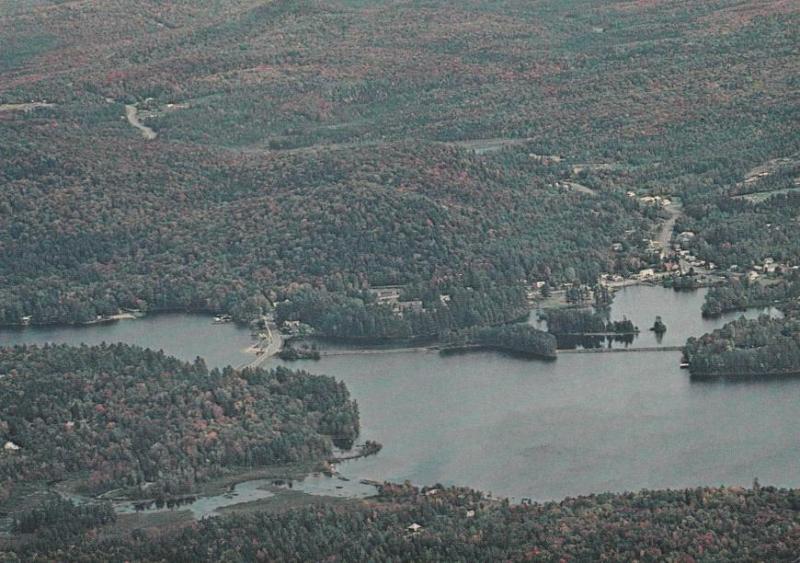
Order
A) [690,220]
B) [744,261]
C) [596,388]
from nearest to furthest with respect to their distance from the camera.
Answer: [596,388], [744,261], [690,220]

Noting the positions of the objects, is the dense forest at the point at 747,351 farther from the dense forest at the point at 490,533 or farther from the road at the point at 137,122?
the road at the point at 137,122

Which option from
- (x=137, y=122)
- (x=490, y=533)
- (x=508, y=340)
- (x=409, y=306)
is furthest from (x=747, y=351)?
(x=137, y=122)

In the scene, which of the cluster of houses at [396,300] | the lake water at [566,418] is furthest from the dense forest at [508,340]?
the cluster of houses at [396,300]

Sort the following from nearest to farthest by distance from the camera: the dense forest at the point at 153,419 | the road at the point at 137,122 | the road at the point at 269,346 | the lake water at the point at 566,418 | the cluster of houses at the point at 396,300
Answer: the lake water at the point at 566,418 < the dense forest at the point at 153,419 < the road at the point at 269,346 < the cluster of houses at the point at 396,300 < the road at the point at 137,122

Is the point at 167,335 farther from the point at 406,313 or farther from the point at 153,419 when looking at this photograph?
the point at 153,419

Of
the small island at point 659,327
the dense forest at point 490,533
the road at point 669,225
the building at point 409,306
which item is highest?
the road at point 669,225

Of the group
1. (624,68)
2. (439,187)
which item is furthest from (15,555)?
(624,68)

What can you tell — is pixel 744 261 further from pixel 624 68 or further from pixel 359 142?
pixel 624 68
